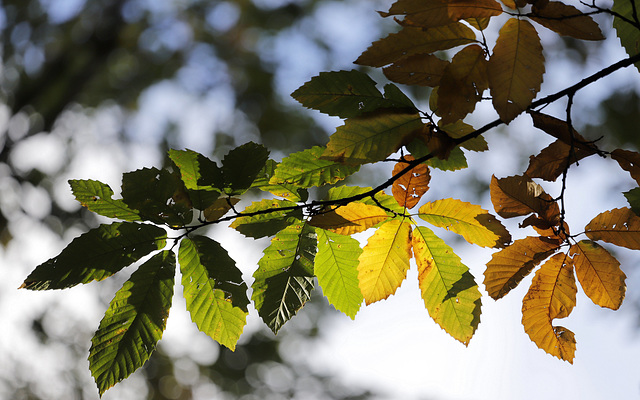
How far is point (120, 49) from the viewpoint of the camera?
5332 mm

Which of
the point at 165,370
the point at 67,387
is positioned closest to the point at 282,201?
the point at 165,370

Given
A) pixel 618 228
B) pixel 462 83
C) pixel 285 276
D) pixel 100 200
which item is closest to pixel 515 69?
pixel 462 83

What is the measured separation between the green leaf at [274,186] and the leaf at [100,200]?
0.61 ft

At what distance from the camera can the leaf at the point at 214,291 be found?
2.15 feet

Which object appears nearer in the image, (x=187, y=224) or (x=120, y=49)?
(x=187, y=224)

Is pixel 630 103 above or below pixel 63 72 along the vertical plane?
above

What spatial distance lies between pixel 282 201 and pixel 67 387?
7.13 meters

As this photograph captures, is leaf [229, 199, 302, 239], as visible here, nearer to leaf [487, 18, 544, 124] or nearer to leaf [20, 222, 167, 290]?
leaf [20, 222, 167, 290]

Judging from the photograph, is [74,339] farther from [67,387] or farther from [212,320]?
[212,320]

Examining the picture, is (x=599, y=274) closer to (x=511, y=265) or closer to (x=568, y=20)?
(x=511, y=265)

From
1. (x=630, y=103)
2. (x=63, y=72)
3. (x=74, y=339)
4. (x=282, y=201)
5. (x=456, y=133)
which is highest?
(x=630, y=103)

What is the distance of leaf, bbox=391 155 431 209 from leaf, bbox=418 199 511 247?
3cm

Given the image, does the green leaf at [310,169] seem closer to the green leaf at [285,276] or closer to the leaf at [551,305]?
the green leaf at [285,276]

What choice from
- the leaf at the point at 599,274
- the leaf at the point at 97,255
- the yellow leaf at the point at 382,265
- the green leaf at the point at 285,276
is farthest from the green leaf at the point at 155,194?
the leaf at the point at 599,274
